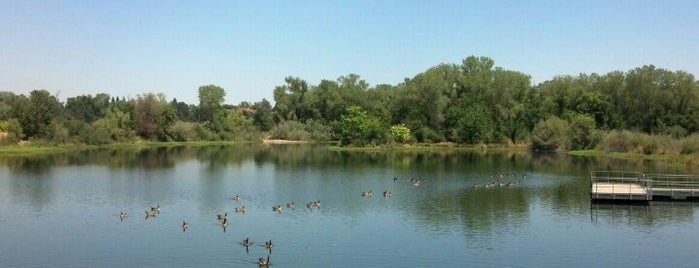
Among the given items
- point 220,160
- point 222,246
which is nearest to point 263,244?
point 222,246

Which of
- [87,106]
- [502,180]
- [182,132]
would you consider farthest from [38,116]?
[502,180]

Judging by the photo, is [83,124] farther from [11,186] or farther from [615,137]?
[615,137]

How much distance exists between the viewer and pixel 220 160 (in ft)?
265

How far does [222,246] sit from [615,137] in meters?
71.7

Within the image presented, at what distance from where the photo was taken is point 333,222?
3403 centimetres

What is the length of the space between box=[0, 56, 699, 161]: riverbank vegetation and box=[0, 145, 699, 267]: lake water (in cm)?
3750

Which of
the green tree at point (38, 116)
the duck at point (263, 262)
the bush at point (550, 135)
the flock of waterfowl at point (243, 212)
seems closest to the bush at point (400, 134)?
the bush at point (550, 135)

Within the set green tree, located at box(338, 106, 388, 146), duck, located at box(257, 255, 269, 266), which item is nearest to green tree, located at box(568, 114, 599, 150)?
green tree, located at box(338, 106, 388, 146)

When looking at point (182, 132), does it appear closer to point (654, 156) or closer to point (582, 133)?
point (582, 133)

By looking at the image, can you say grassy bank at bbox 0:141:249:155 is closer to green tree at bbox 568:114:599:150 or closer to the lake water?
the lake water

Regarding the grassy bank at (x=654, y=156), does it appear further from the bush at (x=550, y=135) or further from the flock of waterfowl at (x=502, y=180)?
the flock of waterfowl at (x=502, y=180)

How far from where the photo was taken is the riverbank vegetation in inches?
3735

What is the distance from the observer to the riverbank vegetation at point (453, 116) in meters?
94.9

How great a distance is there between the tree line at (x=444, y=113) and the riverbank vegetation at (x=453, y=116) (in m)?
0.18
